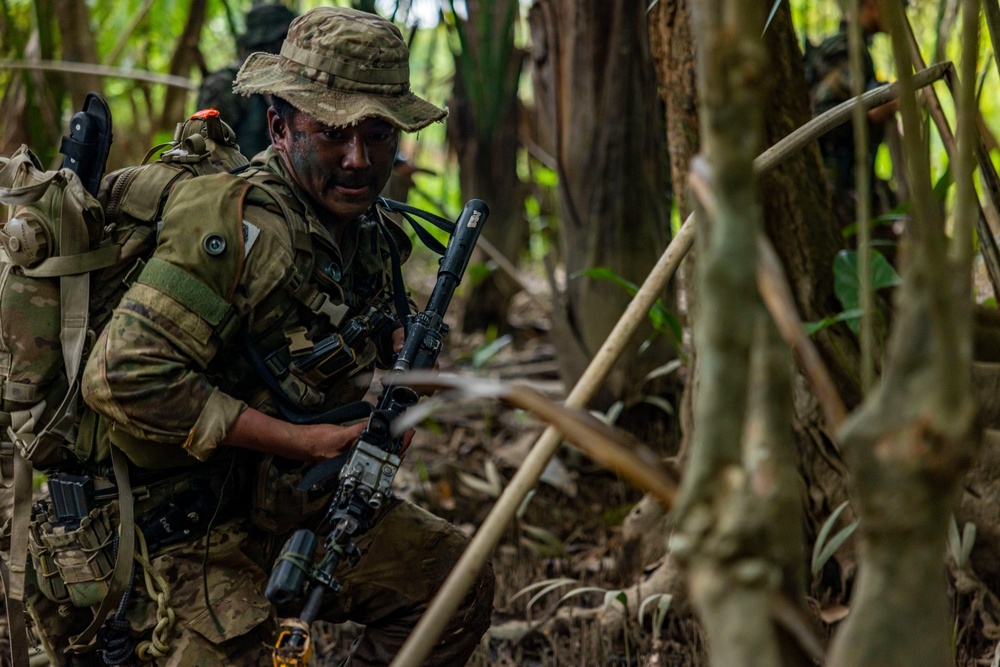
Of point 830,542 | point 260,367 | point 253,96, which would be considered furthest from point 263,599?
point 253,96

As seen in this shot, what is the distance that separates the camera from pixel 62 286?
1.98 m

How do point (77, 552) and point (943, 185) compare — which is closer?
point (77, 552)

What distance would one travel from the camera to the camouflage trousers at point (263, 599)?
1999 mm

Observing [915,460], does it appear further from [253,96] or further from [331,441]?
[253,96]

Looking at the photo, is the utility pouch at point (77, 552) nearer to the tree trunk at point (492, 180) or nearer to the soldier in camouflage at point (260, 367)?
the soldier in camouflage at point (260, 367)

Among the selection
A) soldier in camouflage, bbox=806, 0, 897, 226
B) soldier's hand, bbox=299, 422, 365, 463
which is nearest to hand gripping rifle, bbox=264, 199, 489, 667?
soldier's hand, bbox=299, 422, 365, 463

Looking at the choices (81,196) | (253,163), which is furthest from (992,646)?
(81,196)

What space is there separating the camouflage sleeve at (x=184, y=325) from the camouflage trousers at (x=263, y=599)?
0.31 metres

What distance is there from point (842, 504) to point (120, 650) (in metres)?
1.83

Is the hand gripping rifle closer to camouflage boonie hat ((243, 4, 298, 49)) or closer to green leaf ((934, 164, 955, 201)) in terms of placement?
green leaf ((934, 164, 955, 201))

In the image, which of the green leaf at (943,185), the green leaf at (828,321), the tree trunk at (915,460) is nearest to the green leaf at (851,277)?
the green leaf at (828,321)

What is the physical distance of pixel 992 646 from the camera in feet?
8.23

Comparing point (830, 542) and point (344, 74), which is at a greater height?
point (344, 74)

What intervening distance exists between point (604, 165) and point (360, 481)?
237 cm
